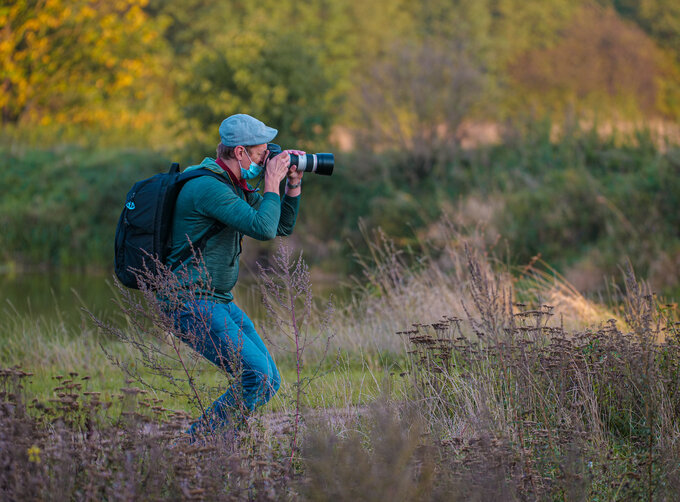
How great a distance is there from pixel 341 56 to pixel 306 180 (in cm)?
1770

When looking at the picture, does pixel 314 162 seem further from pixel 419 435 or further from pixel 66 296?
pixel 66 296

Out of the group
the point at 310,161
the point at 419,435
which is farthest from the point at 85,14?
the point at 419,435

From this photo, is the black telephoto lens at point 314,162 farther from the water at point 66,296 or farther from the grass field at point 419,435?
the water at point 66,296

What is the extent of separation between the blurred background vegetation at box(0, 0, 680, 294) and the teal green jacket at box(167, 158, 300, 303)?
7.82 m

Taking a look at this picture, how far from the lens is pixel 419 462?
3.34 meters

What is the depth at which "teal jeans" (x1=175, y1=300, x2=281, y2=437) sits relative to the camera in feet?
13.0

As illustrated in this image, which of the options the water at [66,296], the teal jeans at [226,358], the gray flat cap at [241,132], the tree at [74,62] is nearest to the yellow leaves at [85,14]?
the tree at [74,62]

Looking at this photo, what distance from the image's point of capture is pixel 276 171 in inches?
166

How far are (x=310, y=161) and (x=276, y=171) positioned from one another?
14.5 inches

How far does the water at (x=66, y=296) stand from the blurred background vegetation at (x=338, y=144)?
1.67 metres

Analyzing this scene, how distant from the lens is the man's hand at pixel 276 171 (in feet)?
13.6

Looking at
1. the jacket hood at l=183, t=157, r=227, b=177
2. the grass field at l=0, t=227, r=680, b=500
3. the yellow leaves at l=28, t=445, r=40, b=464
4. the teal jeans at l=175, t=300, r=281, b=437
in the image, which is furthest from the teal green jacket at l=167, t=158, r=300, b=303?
the yellow leaves at l=28, t=445, r=40, b=464

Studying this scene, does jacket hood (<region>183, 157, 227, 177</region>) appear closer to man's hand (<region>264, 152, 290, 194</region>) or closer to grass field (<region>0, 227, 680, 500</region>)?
man's hand (<region>264, 152, 290, 194</region>)

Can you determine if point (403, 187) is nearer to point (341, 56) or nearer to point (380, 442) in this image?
point (380, 442)
